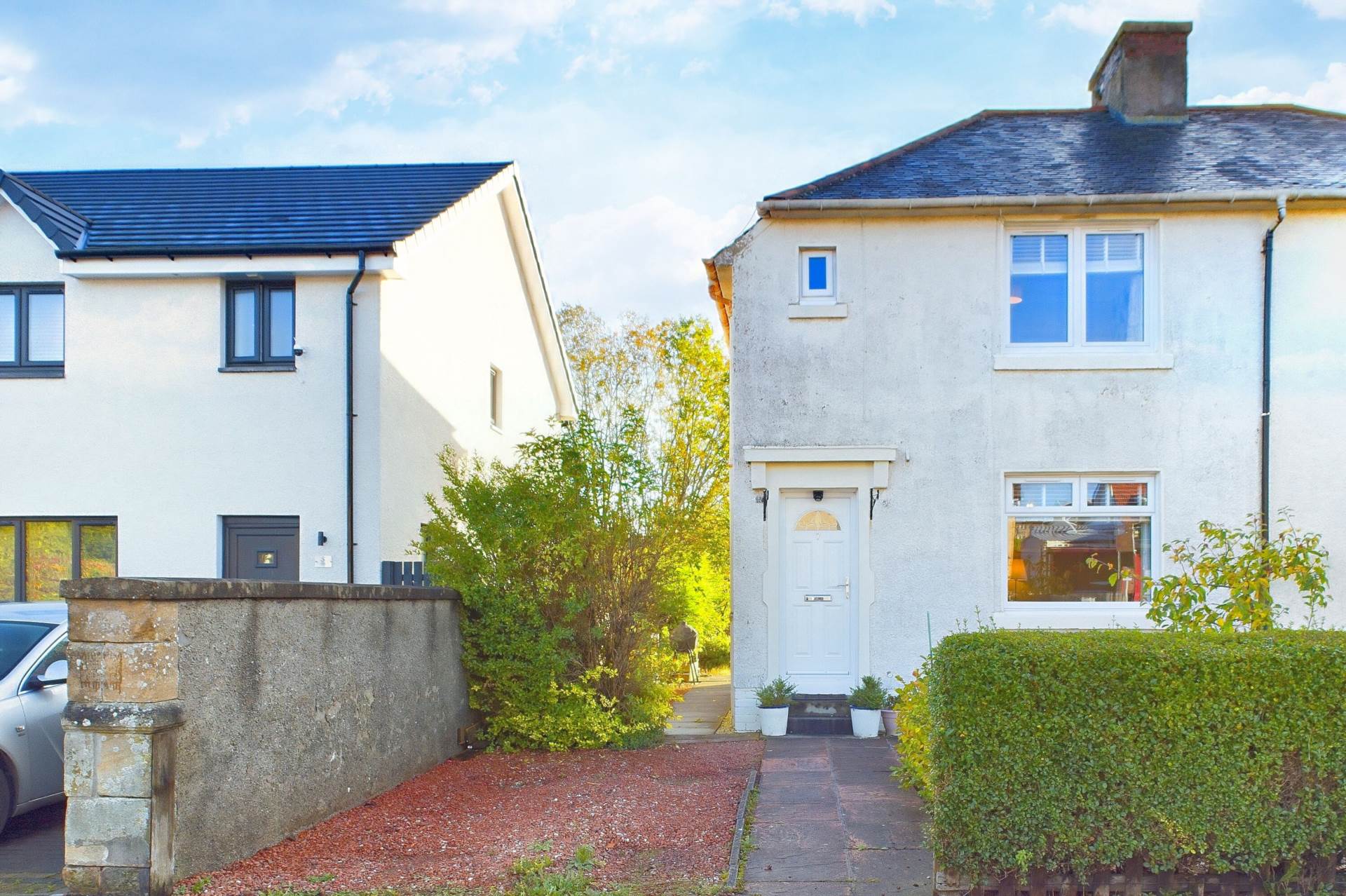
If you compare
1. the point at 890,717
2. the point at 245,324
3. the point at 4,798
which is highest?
the point at 245,324

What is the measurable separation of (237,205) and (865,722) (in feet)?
36.8

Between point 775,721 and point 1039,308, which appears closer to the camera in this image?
point 775,721

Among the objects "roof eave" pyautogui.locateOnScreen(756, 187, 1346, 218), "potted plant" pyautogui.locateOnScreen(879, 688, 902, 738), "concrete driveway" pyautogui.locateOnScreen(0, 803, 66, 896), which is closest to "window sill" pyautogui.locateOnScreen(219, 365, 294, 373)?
"concrete driveway" pyautogui.locateOnScreen(0, 803, 66, 896)

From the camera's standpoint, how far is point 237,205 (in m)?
14.4

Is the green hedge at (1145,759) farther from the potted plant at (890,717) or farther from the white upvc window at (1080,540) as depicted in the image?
the white upvc window at (1080,540)

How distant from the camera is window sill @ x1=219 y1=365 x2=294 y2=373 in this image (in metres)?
12.7

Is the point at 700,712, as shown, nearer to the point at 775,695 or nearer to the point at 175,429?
the point at 775,695

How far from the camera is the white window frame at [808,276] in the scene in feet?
36.1

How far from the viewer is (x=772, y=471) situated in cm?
1087

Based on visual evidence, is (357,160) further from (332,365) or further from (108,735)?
(108,735)

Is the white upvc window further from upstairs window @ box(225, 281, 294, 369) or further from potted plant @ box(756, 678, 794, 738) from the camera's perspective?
upstairs window @ box(225, 281, 294, 369)

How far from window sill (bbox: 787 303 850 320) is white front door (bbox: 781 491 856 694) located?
1.93 metres

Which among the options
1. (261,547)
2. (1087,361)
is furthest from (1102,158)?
(261,547)

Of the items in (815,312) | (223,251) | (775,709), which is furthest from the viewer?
(223,251)
